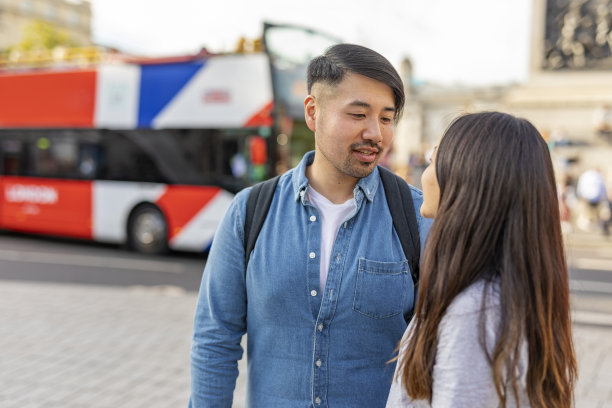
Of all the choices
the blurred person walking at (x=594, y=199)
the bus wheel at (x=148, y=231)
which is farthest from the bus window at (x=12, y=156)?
the blurred person walking at (x=594, y=199)

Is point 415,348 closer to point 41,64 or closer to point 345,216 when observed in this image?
point 345,216

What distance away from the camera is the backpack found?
189cm

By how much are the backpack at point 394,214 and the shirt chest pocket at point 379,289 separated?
7 centimetres

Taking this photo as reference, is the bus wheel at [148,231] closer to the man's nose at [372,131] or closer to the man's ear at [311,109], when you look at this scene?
the man's ear at [311,109]

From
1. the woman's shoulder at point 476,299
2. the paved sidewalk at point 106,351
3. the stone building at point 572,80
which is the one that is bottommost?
the paved sidewalk at point 106,351

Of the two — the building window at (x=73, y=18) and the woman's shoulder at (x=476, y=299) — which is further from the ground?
the building window at (x=73, y=18)

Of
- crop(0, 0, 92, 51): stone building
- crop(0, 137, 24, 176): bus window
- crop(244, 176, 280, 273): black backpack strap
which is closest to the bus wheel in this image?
crop(0, 137, 24, 176): bus window

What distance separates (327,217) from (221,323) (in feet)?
1.53

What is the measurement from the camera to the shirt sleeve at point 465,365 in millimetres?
1313

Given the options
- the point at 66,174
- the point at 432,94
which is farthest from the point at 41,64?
the point at 432,94

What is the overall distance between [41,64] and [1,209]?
3064 millimetres

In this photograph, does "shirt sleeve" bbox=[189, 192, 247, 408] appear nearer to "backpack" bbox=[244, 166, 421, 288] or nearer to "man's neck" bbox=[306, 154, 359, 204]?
"backpack" bbox=[244, 166, 421, 288]

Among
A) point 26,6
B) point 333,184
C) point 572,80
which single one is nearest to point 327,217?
point 333,184

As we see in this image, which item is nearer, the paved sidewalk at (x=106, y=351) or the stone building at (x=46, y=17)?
the paved sidewalk at (x=106, y=351)
